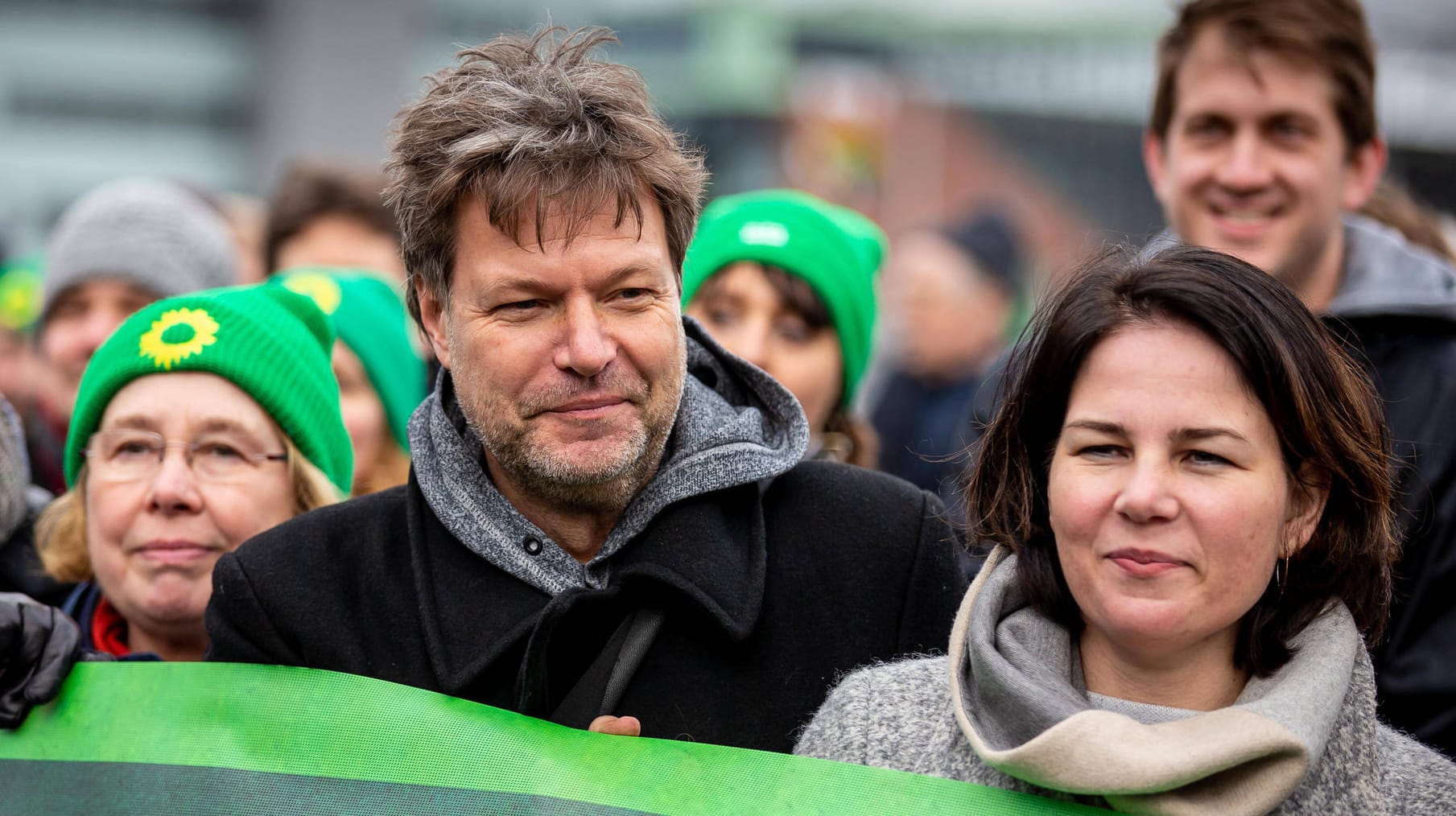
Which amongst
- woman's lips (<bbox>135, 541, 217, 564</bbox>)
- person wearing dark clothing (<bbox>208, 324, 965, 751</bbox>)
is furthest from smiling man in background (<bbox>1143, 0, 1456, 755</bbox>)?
woman's lips (<bbox>135, 541, 217, 564</bbox>)

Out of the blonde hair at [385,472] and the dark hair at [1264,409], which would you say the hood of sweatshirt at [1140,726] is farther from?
the blonde hair at [385,472]

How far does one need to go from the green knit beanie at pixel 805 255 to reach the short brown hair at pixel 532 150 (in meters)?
1.52

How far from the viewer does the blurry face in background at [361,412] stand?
457 centimetres

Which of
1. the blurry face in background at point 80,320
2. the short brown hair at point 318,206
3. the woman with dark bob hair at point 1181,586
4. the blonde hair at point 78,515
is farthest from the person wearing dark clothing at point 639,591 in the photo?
→ the short brown hair at point 318,206

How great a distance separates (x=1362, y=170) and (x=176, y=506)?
3.01 meters

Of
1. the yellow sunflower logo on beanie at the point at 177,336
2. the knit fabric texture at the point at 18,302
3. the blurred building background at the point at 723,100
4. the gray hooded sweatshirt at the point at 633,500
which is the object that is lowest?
the blurred building background at the point at 723,100

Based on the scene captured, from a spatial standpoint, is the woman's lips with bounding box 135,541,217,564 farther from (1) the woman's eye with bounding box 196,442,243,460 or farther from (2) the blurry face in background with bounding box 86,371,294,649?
(1) the woman's eye with bounding box 196,442,243,460

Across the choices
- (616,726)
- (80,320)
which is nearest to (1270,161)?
(616,726)

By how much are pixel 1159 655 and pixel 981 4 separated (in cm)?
3784

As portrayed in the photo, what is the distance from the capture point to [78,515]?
141 inches

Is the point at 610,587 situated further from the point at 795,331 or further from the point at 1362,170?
the point at 1362,170

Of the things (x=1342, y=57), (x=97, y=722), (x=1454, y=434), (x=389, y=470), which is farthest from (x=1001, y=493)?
(x=389, y=470)

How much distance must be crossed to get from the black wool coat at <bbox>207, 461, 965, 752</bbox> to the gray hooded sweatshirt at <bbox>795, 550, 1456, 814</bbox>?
0.16m

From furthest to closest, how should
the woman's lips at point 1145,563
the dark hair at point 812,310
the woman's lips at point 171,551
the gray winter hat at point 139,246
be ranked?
the gray winter hat at point 139,246
the dark hair at point 812,310
the woman's lips at point 171,551
the woman's lips at point 1145,563
